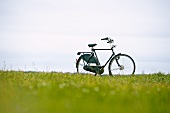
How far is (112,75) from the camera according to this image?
51.2ft

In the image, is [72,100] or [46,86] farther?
[46,86]

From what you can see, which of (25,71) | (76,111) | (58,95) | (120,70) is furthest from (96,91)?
(25,71)

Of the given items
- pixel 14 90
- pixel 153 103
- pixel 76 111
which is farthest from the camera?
pixel 14 90

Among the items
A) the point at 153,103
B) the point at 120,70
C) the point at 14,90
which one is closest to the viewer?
the point at 153,103

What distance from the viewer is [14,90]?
7.14 m

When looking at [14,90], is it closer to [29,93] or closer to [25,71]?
[29,93]

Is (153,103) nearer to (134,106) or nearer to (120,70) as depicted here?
(134,106)

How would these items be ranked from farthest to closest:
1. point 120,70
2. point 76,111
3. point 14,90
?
point 120,70
point 14,90
point 76,111

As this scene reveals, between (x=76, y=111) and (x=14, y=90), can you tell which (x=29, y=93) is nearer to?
(x=14, y=90)

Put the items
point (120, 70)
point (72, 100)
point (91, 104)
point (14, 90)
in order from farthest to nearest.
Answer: point (120, 70)
point (14, 90)
point (72, 100)
point (91, 104)

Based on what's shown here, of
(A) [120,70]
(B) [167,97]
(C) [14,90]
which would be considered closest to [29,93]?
(C) [14,90]

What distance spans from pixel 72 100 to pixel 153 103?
1650 millimetres

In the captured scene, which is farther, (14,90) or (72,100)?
(14,90)

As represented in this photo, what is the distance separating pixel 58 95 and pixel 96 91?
0.97 meters
